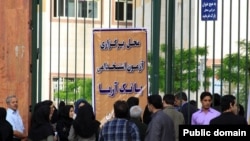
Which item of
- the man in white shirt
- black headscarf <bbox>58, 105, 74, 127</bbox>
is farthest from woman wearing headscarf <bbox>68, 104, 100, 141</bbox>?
the man in white shirt

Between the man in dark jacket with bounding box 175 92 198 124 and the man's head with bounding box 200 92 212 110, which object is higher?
the man's head with bounding box 200 92 212 110

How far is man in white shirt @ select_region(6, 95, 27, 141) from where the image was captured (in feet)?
33.8

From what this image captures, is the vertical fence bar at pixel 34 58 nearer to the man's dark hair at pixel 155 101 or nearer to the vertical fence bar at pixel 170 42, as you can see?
the vertical fence bar at pixel 170 42

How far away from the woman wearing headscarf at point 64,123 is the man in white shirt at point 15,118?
510 mm

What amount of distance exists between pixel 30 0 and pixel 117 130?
10.1 ft

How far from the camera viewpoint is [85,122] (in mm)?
9938

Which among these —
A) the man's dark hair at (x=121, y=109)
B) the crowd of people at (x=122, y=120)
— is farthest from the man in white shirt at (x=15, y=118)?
the man's dark hair at (x=121, y=109)

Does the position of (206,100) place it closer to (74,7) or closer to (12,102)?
(12,102)

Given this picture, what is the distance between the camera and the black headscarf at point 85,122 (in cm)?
995

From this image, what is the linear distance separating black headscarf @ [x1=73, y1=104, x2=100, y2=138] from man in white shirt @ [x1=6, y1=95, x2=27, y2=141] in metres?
0.88

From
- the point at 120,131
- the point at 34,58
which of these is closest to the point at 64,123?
the point at 34,58

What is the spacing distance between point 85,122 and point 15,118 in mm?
1081

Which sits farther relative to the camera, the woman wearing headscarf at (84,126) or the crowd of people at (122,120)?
the woman wearing headscarf at (84,126)

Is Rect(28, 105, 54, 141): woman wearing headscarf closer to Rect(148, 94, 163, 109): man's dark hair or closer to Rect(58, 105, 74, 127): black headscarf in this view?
Rect(58, 105, 74, 127): black headscarf
